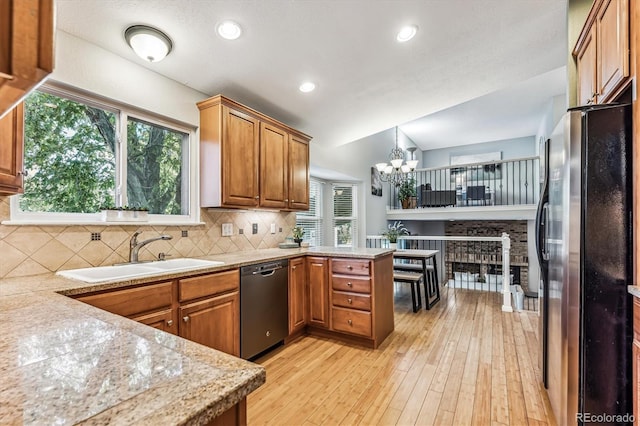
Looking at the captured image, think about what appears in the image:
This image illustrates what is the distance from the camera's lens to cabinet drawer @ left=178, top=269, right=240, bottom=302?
2.02 m

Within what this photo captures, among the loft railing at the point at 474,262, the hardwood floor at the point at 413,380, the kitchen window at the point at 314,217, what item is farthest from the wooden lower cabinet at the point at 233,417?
the loft railing at the point at 474,262

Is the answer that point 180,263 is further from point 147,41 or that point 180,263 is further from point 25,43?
point 25,43

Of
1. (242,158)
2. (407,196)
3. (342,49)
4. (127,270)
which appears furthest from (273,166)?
(407,196)

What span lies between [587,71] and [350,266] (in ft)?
7.35

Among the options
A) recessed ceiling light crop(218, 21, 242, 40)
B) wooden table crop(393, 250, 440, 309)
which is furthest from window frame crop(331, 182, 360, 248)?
recessed ceiling light crop(218, 21, 242, 40)

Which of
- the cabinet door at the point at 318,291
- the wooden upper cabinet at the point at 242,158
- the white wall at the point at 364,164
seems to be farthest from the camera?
the white wall at the point at 364,164

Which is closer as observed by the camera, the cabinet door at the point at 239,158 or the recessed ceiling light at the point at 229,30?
the recessed ceiling light at the point at 229,30

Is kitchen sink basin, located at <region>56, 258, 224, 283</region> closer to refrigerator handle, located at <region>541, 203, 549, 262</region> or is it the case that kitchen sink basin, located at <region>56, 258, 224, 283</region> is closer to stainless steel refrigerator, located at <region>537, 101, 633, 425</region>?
stainless steel refrigerator, located at <region>537, 101, 633, 425</region>

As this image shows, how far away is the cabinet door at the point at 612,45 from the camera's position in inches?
57.7

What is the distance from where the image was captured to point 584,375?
1.45m

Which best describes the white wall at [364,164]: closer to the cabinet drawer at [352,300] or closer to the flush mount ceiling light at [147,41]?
the cabinet drawer at [352,300]

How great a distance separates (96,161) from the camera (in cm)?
228

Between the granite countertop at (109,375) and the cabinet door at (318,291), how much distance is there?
7.25ft

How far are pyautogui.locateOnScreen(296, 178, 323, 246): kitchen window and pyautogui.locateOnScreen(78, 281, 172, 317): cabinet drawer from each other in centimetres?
323
